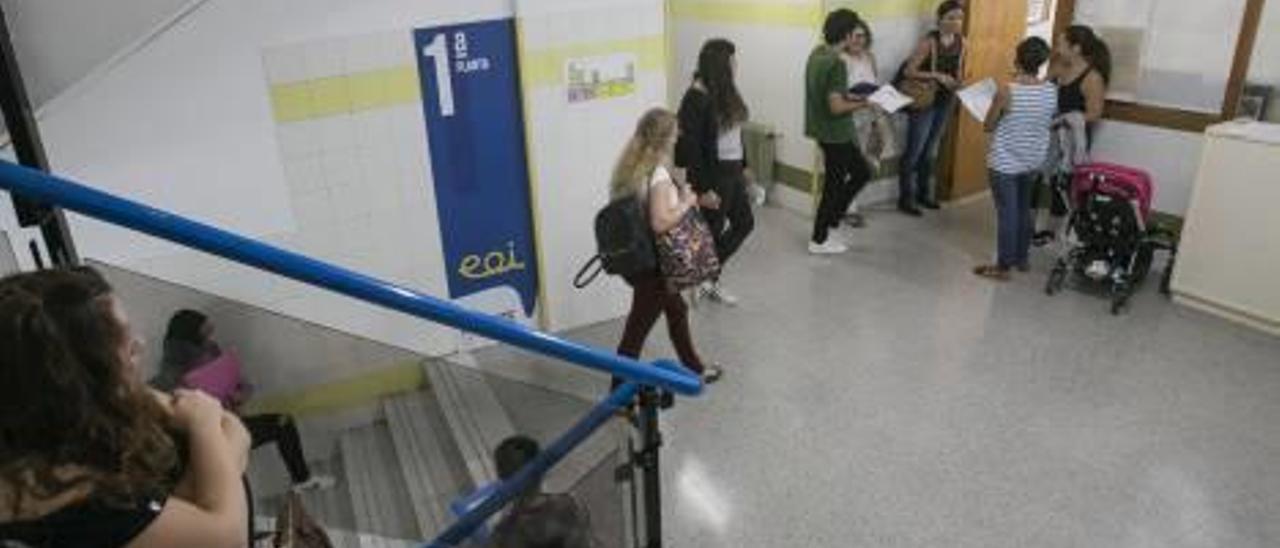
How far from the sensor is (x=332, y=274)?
157cm

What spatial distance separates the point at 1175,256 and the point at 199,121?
533cm

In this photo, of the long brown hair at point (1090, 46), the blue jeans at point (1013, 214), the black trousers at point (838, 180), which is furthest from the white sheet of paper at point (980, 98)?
the black trousers at point (838, 180)

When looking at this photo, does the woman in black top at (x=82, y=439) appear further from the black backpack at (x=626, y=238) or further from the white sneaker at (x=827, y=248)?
the white sneaker at (x=827, y=248)

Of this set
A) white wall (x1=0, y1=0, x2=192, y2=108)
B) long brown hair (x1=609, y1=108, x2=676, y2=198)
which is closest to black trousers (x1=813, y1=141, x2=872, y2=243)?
long brown hair (x1=609, y1=108, x2=676, y2=198)

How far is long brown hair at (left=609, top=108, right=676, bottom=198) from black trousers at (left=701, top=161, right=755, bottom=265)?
3.64 feet

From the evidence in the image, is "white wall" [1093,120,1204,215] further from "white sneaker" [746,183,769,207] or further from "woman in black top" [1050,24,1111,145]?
"white sneaker" [746,183,769,207]

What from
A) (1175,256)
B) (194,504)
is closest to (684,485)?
(194,504)

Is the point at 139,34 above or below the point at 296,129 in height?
above

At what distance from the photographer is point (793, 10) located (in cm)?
623

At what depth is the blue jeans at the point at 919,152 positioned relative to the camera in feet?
21.5

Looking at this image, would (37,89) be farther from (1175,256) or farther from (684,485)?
(1175,256)

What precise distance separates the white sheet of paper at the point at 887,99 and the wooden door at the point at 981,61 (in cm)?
92

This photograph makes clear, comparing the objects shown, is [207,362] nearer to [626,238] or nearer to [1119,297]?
[626,238]

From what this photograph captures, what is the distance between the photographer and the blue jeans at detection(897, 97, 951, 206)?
6.55 m
